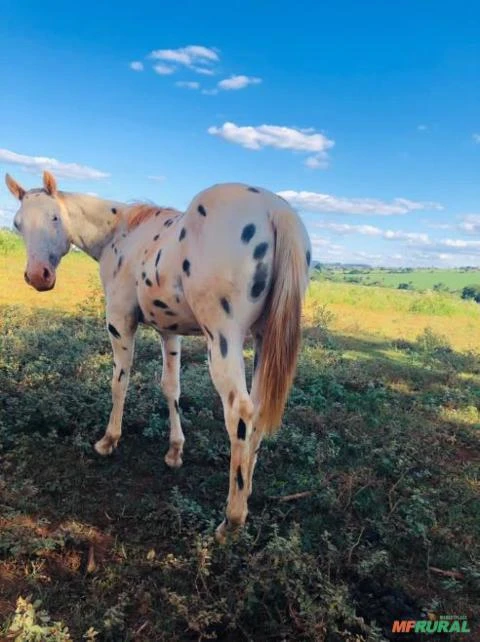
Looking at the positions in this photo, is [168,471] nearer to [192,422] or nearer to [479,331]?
[192,422]

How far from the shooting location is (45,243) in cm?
423

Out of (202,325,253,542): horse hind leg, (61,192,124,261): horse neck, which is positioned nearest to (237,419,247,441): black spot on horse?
(202,325,253,542): horse hind leg

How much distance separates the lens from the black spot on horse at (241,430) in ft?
10.4

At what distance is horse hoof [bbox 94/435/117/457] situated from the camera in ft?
14.0

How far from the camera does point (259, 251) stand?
310 cm

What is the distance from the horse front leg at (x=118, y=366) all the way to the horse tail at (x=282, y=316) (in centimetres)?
152

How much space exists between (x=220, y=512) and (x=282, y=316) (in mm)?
1584

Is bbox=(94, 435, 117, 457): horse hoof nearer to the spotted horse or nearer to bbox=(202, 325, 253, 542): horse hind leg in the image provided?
the spotted horse

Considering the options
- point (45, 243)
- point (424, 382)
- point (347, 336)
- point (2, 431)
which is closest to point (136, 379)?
point (2, 431)

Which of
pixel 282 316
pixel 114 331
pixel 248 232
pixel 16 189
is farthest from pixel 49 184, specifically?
pixel 282 316

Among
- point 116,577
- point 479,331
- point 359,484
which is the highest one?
point 479,331

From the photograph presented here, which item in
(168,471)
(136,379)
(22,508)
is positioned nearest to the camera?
(22,508)

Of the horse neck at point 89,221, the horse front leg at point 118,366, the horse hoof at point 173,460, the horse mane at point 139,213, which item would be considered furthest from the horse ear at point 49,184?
the horse hoof at point 173,460

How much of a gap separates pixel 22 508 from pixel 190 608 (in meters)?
1.55
